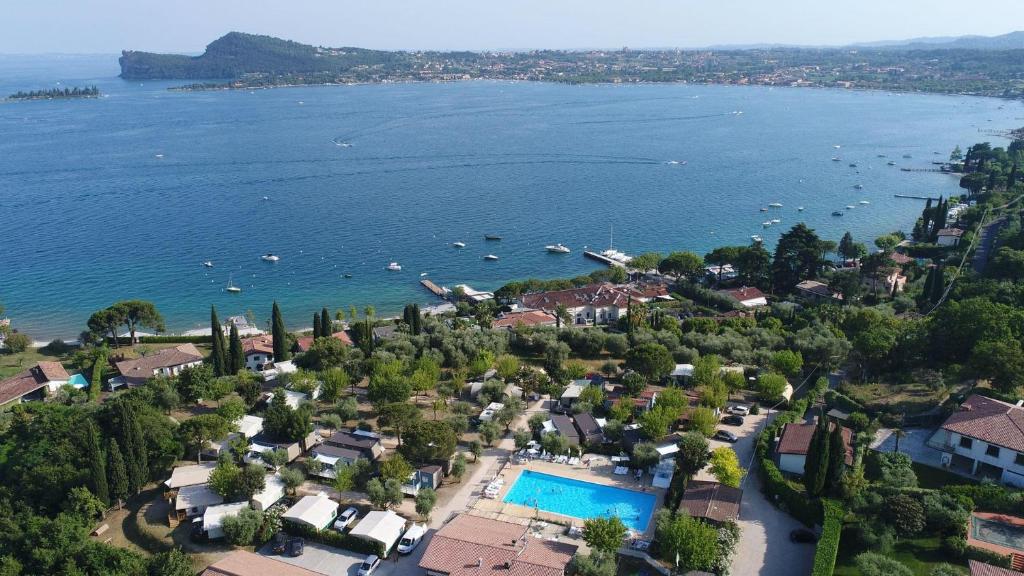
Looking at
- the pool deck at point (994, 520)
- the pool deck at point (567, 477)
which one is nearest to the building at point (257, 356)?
the pool deck at point (567, 477)

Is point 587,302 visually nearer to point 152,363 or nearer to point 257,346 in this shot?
point 257,346

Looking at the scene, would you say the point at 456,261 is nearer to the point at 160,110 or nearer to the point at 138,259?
the point at 138,259

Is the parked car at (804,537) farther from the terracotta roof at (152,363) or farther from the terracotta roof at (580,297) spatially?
the terracotta roof at (152,363)

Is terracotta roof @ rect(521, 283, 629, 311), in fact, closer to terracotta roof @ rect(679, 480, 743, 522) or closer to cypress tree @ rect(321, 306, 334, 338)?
cypress tree @ rect(321, 306, 334, 338)

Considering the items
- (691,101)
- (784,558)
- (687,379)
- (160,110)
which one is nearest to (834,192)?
(687,379)

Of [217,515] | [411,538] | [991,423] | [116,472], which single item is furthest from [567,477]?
[116,472]

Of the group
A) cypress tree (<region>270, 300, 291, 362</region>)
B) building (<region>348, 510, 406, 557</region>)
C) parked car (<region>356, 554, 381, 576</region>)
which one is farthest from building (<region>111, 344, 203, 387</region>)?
parked car (<region>356, 554, 381, 576</region>)

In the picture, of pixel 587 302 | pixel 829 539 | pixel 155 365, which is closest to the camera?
pixel 829 539
